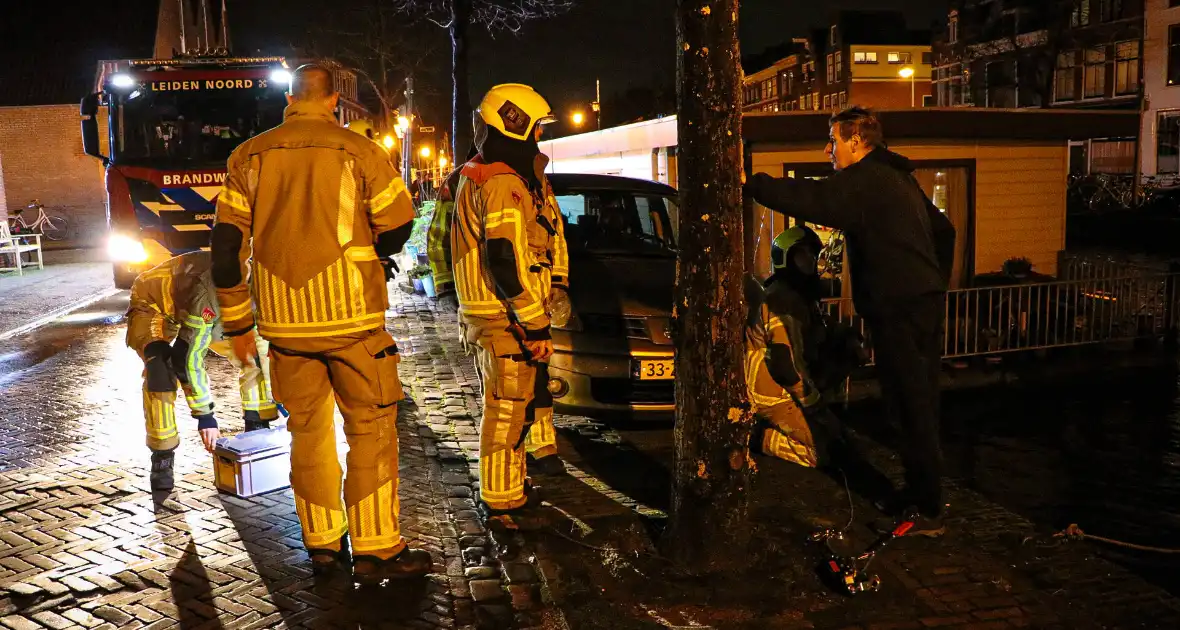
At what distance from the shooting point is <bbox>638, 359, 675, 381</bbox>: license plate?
682cm

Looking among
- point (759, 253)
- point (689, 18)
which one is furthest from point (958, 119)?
point (689, 18)

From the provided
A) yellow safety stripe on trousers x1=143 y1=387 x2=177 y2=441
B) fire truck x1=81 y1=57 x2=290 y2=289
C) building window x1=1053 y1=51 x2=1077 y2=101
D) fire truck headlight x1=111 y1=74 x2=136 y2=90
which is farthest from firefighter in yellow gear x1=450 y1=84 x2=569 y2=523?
building window x1=1053 y1=51 x2=1077 y2=101

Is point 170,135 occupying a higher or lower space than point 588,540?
higher

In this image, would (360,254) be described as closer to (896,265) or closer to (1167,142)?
(896,265)

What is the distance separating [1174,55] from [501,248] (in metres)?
44.3

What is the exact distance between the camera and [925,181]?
1212 centimetres

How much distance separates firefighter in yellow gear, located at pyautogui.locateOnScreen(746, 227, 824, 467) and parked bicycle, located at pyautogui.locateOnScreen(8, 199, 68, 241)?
89.4ft

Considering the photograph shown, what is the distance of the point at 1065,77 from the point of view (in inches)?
1909

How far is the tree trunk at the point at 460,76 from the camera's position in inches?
877

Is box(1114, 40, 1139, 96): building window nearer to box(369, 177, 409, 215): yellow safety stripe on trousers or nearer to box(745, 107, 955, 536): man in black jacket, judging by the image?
box(745, 107, 955, 536): man in black jacket

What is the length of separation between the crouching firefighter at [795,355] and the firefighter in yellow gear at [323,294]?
8.54ft

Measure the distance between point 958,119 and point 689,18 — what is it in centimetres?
813

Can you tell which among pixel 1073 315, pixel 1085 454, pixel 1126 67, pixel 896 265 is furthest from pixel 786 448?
pixel 1126 67

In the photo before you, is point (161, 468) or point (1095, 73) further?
point (1095, 73)
